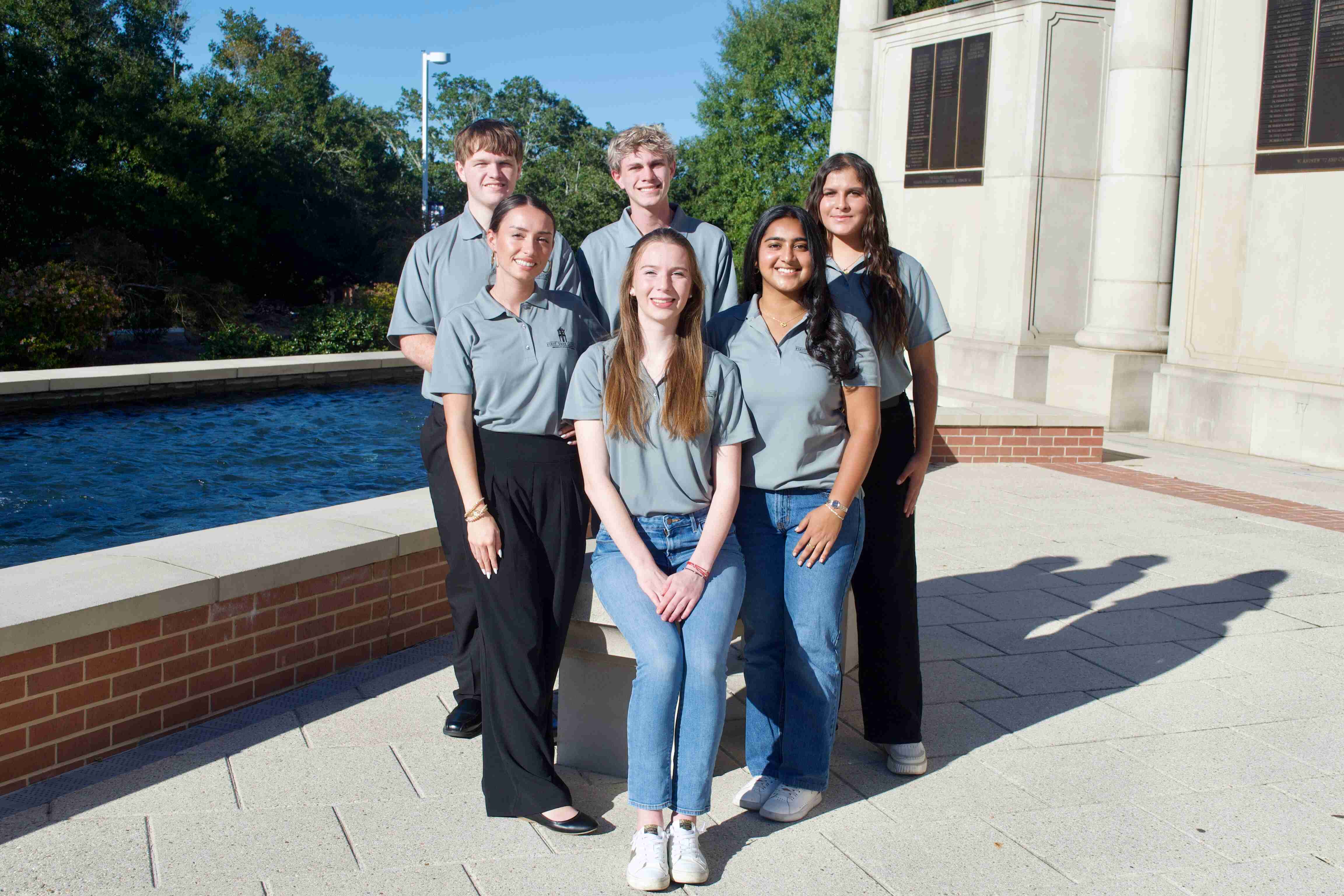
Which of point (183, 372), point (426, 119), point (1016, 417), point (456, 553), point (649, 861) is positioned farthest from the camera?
point (426, 119)

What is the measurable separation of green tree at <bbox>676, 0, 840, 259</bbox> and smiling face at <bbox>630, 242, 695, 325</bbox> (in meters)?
36.8

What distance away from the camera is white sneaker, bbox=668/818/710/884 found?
290cm

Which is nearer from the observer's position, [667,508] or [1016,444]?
Answer: [667,508]

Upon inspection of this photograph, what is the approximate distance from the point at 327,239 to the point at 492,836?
2762cm

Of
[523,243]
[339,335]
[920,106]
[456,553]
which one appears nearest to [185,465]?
[456,553]

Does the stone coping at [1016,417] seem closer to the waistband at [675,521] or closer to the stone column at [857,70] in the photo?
the waistband at [675,521]

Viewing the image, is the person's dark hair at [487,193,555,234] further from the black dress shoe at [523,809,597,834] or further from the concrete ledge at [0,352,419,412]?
the concrete ledge at [0,352,419,412]

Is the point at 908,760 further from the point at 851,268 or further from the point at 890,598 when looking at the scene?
the point at 851,268

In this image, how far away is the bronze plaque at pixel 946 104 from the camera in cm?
1430

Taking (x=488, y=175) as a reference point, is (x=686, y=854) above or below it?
below

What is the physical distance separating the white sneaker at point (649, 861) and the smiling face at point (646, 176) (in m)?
1.90

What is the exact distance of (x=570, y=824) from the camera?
3.16 meters

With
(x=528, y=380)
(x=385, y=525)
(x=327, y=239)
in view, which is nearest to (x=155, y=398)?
(x=385, y=525)

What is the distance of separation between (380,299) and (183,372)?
995 centimetres
